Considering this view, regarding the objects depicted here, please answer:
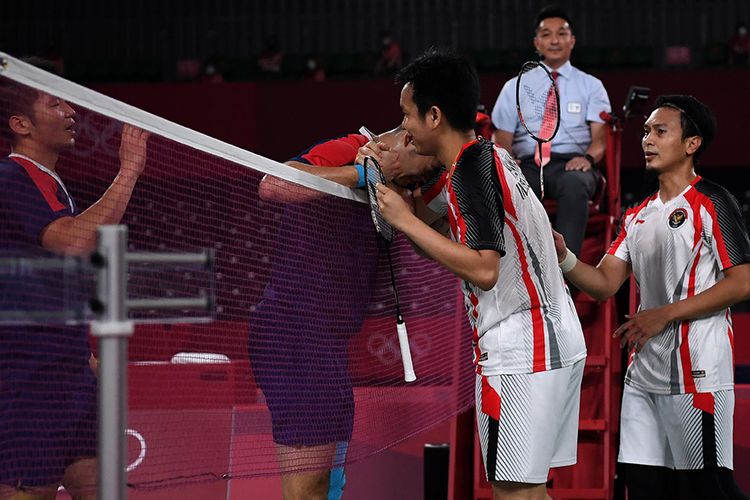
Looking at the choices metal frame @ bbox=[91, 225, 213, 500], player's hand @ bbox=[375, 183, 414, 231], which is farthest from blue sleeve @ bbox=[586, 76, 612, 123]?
metal frame @ bbox=[91, 225, 213, 500]

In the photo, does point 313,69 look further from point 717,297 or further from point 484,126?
point 717,297

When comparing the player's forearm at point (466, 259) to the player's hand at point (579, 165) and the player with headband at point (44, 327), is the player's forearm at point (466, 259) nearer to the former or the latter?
the player with headband at point (44, 327)

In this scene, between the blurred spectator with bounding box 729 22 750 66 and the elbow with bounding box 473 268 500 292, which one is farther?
the blurred spectator with bounding box 729 22 750 66

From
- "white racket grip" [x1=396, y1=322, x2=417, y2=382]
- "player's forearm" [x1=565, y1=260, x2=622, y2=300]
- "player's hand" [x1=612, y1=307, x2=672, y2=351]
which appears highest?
"player's forearm" [x1=565, y1=260, x2=622, y2=300]

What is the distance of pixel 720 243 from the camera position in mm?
3705

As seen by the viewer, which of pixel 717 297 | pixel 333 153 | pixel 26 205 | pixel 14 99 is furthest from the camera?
pixel 717 297

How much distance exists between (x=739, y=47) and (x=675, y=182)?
9299 millimetres

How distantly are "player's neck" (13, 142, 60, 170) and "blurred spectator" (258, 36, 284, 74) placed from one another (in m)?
10.4

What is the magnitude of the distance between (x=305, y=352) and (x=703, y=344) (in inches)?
61.1

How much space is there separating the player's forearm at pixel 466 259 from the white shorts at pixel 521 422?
0.36 meters

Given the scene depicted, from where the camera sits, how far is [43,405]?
8.63ft

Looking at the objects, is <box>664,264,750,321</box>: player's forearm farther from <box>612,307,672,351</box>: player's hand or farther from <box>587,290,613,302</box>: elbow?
<box>587,290,613,302</box>: elbow

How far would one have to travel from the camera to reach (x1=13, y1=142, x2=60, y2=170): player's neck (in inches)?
106

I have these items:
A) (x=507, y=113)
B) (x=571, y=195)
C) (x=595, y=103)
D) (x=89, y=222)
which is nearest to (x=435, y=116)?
(x=89, y=222)
